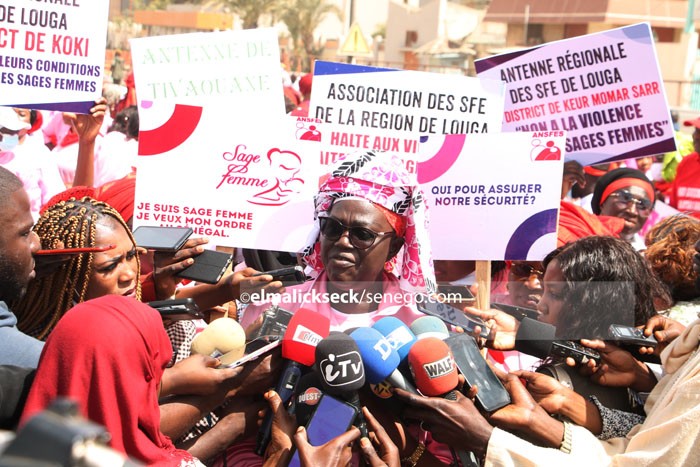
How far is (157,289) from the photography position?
354 cm

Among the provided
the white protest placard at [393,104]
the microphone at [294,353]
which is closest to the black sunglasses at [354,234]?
the microphone at [294,353]

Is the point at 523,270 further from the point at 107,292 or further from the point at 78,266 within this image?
the point at 78,266

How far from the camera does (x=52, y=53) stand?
16.0 feet

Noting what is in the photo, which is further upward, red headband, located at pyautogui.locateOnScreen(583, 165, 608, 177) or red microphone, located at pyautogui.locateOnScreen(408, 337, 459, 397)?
red headband, located at pyautogui.locateOnScreen(583, 165, 608, 177)

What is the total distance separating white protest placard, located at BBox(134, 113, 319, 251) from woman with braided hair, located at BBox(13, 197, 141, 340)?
91 cm

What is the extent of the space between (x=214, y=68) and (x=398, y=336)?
2942 mm

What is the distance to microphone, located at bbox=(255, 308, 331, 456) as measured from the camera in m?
2.76

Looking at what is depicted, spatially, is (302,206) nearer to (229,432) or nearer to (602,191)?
(229,432)

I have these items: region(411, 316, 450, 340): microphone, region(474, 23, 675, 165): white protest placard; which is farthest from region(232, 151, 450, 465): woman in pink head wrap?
region(474, 23, 675, 165): white protest placard

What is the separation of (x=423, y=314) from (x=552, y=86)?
269 cm

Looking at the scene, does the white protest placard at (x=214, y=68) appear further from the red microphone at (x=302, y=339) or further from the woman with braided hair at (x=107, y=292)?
the red microphone at (x=302, y=339)

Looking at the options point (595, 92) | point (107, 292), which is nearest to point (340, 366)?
point (107, 292)

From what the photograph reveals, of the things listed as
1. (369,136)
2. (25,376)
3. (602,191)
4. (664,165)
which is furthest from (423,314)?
(664,165)

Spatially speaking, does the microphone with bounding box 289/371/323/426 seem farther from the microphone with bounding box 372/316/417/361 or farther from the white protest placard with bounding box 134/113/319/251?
the white protest placard with bounding box 134/113/319/251
